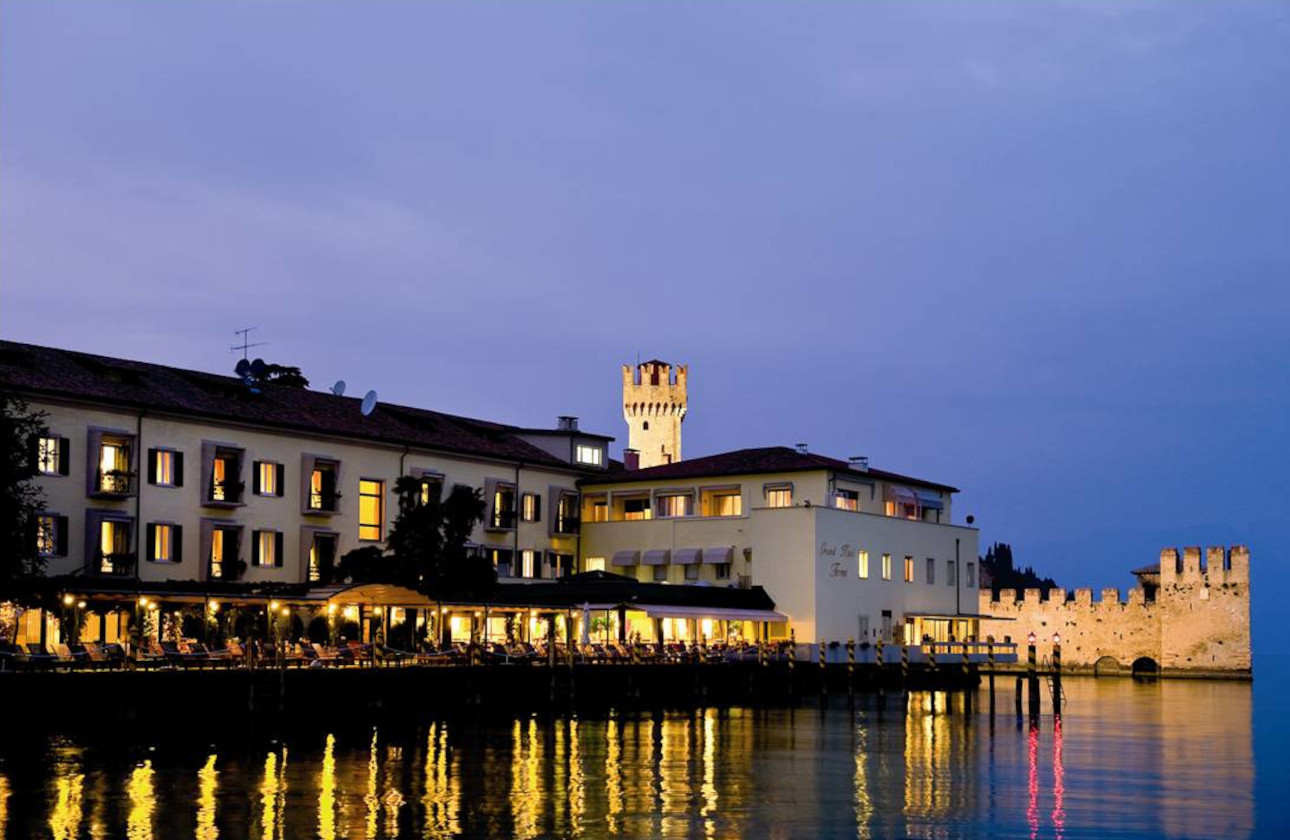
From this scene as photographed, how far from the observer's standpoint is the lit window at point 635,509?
80.6 meters

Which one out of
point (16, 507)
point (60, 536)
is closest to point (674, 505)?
point (60, 536)

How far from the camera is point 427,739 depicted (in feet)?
156

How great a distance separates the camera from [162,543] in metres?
60.2

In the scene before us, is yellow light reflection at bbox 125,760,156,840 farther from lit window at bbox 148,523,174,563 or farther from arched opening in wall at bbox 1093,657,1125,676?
arched opening in wall at bbox 1093,657,1125,676

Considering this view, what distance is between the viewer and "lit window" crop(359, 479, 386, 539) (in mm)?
68562

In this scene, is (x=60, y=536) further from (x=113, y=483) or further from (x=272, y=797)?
(x=272, y=797)

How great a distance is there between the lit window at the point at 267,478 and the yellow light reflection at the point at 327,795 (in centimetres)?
2126

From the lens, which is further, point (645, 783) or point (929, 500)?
point (929, 500)

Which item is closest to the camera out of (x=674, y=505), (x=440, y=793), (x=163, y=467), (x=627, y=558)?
(x=440, y=793)

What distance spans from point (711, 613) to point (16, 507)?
30.0 metres

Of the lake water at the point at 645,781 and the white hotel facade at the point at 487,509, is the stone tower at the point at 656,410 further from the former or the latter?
the lake water at the point at 645,781

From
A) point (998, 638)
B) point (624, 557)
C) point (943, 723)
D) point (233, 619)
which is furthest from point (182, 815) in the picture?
point (998, 638)

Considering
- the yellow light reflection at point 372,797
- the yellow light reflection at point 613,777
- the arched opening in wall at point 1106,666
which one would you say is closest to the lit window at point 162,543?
the yellow light reflection at point 613,777

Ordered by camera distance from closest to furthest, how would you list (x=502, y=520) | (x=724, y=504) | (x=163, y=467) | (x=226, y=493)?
(x=163, y=467) < (x=226, y=493) < (x=502, y=520) < (x=724, y=504)
